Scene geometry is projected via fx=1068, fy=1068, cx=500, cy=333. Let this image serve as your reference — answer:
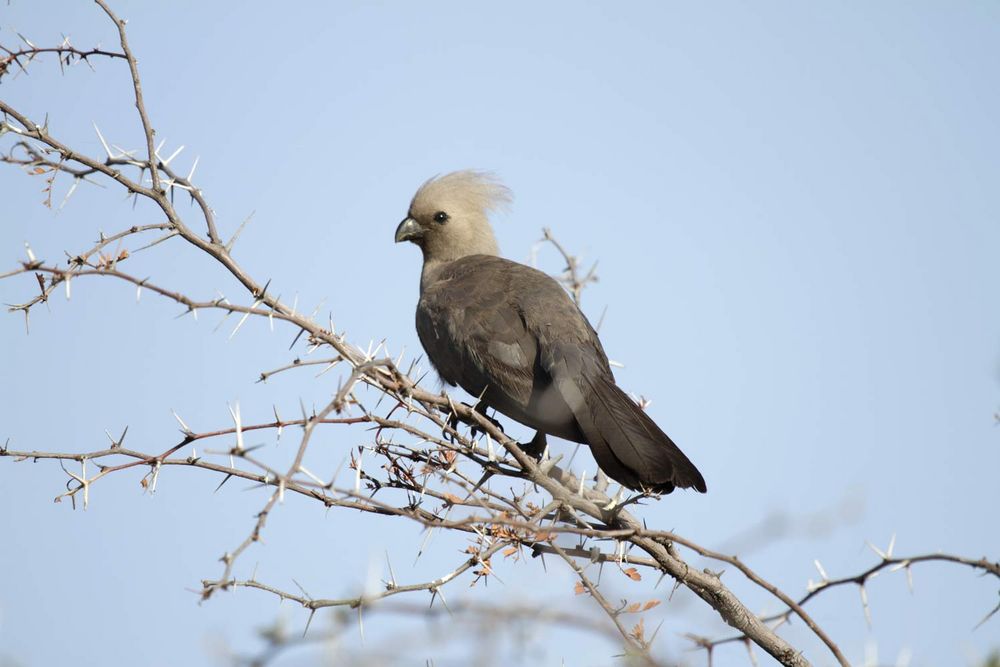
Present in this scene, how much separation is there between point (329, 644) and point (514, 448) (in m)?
1.62

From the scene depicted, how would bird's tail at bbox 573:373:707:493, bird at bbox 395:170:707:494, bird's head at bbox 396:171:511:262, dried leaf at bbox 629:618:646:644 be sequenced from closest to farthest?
dried leaf at bbox 629:618:646:644
bird's tail at bbox 573:373:707:493
bird at bbox 395:170:707:494
bird's head at bbox 396:171:511:262

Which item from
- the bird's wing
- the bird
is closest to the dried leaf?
the bird

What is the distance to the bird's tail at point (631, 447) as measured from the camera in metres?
4.38

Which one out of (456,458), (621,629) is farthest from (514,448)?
(621,629)

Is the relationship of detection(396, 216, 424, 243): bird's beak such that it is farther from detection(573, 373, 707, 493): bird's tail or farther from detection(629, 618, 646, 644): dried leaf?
detection(629, 618, 646, 644): dried leaf

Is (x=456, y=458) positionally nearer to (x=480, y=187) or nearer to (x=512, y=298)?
(x=512, y=298)

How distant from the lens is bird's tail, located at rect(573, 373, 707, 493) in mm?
4379

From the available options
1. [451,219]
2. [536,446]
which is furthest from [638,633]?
[451,219]

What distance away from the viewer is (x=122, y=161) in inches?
141

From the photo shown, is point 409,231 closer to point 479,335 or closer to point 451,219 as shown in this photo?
point 451,219

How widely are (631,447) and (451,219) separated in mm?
3386

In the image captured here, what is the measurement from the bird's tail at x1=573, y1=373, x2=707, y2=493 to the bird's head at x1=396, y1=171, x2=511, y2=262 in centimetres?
277

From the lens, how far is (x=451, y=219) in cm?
750

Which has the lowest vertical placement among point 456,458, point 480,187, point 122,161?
point 456,458
